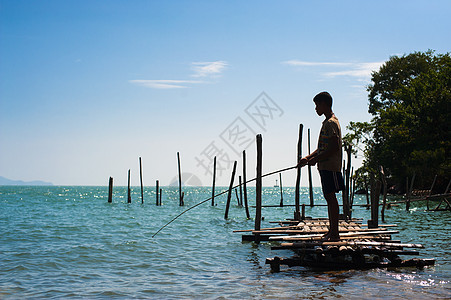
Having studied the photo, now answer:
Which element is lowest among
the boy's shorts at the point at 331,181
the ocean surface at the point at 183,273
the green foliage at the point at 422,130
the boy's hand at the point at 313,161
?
the ocean surface at the point at 183,273

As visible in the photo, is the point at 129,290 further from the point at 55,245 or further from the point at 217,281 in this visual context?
the point at 55,245

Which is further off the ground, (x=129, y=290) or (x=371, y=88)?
(x=371, y=88)

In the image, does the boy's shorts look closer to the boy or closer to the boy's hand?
the boy

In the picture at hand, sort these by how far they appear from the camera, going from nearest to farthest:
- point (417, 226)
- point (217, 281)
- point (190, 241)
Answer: point (217, 281) → point (190, 241) → point (417, 226)

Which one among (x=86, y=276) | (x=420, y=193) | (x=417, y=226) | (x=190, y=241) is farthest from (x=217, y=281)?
(x=420, y=193)

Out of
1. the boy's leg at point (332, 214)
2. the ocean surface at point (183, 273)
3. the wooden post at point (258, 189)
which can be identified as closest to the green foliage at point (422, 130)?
the ocean surface at point (183, 273)

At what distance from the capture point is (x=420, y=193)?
109ft

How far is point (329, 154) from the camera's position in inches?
292

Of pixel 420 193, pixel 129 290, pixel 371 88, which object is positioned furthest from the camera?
pixel 371 88

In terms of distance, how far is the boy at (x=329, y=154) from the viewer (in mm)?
7418

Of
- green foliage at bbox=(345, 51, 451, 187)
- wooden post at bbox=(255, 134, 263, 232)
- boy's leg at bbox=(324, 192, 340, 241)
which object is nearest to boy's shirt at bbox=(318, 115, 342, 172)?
boy's leg at bbox=(324, 192, 340, 241)

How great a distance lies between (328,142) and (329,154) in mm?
204

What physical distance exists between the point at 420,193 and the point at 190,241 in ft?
80.3

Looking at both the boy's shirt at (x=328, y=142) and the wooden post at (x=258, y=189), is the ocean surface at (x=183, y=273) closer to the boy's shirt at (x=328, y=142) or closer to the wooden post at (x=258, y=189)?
the wooden post at (x=258, y=189)
